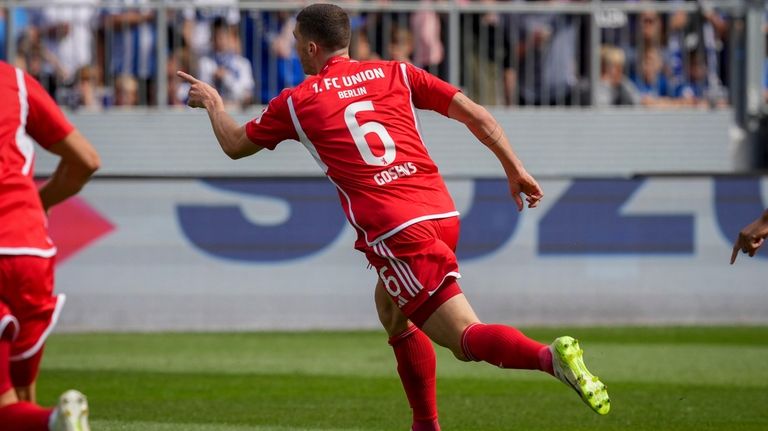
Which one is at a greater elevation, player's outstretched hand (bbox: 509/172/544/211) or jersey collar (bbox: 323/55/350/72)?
jersey collar (bbox: 323/55/350/72)

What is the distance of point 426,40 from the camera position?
620 inches

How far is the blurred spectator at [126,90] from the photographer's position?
1561 cm

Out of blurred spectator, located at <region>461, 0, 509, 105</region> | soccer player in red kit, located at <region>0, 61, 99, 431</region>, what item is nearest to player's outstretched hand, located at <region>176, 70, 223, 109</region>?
soccer player in red kit, located at <region>0, 61, 99, 431</region>

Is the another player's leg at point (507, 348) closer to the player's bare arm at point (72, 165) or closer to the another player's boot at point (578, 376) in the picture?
the another player's boot at point (578, 376)

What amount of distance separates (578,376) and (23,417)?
7.45 ft

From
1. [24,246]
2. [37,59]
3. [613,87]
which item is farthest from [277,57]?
[24,246]

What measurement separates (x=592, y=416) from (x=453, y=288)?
2.66 meters

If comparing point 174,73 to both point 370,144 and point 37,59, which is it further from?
point 370,144

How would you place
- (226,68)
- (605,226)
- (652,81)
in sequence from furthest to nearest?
(652,81), (226,68), (605,226)

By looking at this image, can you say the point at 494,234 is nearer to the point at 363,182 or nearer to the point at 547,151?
the point at 547,151

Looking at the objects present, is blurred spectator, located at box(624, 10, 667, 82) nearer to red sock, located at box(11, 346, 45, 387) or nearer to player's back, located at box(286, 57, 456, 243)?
player's back, located at box(286, 57, 456, 243)

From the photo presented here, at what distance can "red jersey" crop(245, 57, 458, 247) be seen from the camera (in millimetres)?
6332

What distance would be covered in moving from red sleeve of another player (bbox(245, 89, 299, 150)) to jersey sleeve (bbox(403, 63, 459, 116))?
2.03ft

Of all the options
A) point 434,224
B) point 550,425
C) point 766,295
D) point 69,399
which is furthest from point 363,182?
point 766,295
